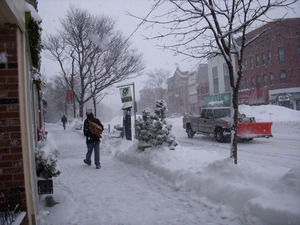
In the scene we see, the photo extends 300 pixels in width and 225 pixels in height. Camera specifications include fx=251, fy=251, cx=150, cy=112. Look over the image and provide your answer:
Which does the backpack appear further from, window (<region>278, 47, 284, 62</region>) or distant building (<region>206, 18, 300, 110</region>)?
window (<region>278, 47, 284, 62</region>)

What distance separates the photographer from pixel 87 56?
23.2 metres

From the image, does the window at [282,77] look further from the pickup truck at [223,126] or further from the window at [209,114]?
the window at [209,114]

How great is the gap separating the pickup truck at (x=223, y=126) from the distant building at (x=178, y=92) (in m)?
54.5

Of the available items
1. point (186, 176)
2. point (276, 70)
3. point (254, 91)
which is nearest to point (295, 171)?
point (186, 176)

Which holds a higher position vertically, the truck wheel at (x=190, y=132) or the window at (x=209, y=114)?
the window at (x=209, y=114)

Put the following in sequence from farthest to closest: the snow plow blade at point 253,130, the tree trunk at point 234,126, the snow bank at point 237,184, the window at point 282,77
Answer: the window at point 282,77 < the snow plow blade at point 253,130 < the tree trunk at point 234,126 < the snow bank at point 237,184

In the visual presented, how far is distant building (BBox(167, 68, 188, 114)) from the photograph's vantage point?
71.8 metres

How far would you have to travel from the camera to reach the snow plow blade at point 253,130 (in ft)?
37.5

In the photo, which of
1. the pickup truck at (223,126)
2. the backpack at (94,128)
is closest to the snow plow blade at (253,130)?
the pickup truck at (223,126)

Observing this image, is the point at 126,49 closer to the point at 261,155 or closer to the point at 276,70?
the point at 261,155

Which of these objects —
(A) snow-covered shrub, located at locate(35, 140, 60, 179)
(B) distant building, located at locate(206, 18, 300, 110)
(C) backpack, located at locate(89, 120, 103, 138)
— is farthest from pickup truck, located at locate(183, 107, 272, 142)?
(B) distant building, located at locate(206, 18, 300, 110)

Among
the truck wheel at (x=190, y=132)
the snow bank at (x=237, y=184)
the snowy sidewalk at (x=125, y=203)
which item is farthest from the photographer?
the truck wheel at (x=190, y=132)

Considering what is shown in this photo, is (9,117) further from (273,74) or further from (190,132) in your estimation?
(273,74)

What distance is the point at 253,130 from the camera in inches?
454
